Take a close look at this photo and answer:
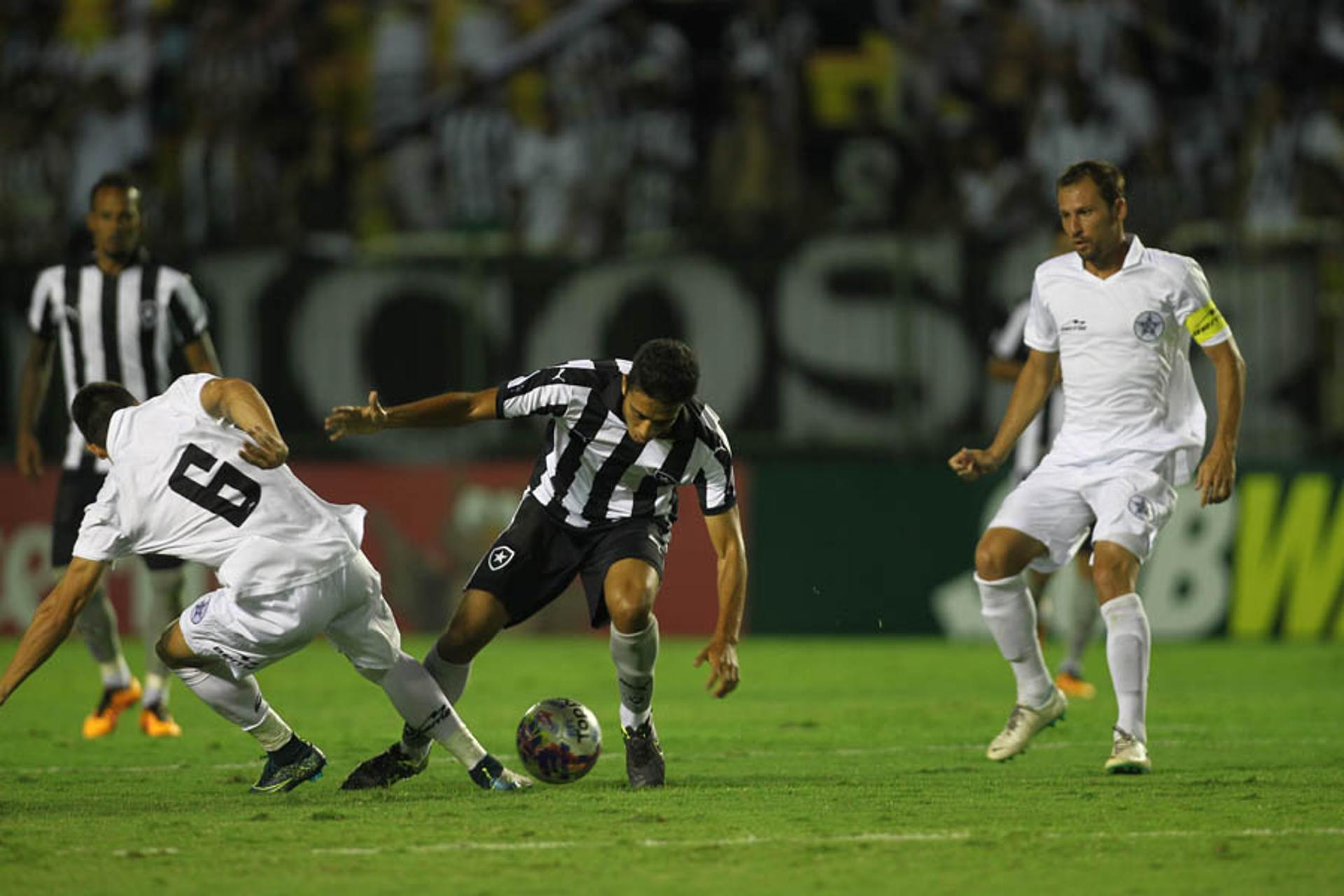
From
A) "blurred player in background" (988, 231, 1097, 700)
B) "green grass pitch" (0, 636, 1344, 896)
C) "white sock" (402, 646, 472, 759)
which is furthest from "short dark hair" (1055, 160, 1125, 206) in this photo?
"blurred player in background" (988, 231, 1097, 700)

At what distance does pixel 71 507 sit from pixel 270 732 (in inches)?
107

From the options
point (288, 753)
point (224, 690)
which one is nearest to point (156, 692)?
point (288, 753)

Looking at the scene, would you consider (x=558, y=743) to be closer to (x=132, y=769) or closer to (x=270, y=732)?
(x=270, y=732)

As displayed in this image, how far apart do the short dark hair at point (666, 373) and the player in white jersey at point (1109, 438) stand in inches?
55.8

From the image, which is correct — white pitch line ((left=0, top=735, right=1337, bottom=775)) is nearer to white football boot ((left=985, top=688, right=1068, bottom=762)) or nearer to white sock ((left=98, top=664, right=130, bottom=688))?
white football boot ((left=985, top=688, right=1068, bottom=762))

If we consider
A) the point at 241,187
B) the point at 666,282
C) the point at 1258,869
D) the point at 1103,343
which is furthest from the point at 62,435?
the point at 1258,869

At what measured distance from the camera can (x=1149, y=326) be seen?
7.57 m

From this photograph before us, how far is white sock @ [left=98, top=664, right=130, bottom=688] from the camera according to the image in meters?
9.48

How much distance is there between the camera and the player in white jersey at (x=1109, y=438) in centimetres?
748

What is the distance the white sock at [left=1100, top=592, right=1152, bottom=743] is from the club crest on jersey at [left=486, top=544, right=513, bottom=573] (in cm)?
209

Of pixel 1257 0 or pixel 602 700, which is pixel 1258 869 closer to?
pixel 602 700

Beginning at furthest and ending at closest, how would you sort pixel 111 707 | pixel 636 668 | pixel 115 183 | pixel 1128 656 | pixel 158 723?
1. pixel 111 707
2. pixel 158 723
3. pixel 115 183
4. pixel 1128 656
5. pixel 636 668

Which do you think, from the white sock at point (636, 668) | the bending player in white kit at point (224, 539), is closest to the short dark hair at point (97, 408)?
the bending player in white kit at point (224, 539)

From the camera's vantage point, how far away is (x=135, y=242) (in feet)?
30.4
